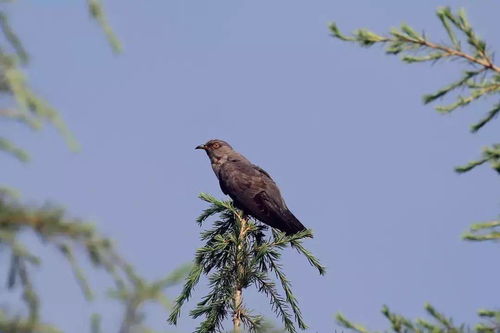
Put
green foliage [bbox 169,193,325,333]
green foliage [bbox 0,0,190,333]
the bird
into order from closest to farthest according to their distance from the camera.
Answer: green foliage [bbox 0,0,190,333] < green foliage [bbox 169,193,325,333] < the bird

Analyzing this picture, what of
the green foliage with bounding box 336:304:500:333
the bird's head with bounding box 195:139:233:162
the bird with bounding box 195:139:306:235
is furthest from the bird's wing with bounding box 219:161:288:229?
the green foliage with bounding box 336:304:500:333

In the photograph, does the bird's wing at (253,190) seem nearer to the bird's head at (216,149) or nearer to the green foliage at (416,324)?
the bird's head at (216,149)

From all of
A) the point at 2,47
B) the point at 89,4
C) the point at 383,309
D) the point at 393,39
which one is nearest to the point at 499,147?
the point at 393,39

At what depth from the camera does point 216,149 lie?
1451cm

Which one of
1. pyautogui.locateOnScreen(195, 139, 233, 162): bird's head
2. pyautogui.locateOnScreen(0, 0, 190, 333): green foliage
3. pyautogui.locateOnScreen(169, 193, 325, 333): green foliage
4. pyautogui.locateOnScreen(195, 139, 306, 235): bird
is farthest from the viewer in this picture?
pyautogui.locateOnScreen(195, 139, 233, 162): bird's head

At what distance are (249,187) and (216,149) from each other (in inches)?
83.8

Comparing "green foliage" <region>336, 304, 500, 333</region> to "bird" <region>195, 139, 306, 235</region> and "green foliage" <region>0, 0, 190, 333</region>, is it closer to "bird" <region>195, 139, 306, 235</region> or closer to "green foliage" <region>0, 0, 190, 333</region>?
"green foliage" <region>0, 0, 190, 333</region>

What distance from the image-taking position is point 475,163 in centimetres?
463

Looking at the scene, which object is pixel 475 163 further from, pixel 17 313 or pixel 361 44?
pixel 17 313

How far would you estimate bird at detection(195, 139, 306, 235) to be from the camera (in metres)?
11.3

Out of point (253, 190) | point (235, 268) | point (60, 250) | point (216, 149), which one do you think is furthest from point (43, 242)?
point (216, 149)

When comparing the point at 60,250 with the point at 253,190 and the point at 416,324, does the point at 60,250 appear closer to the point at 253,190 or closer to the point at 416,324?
the point at 416,324

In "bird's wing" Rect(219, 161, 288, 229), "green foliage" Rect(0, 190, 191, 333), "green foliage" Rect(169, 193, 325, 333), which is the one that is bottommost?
"green foliage" Rect(0, 190, 191, 333)

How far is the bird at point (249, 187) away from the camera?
1127 centimetres
